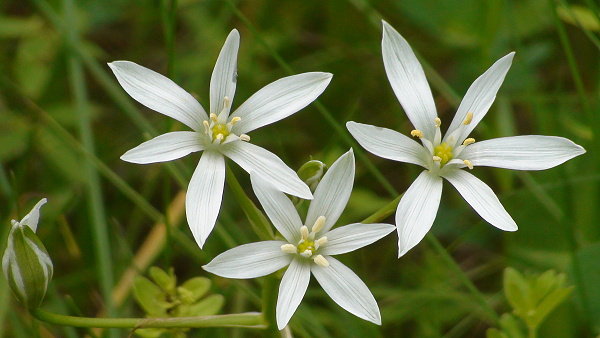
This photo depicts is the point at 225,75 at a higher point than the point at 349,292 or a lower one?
higher

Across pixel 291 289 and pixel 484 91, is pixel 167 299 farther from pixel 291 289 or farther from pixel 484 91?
pixel 484 91

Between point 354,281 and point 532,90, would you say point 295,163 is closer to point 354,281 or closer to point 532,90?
point 532,90

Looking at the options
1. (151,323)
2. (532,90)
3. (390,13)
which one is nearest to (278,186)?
(151,323)

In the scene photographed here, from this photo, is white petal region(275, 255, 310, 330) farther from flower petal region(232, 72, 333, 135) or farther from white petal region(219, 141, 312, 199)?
flower petal region(232, 72, 333, 135)

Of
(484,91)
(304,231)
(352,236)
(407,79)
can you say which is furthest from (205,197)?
(484,91)

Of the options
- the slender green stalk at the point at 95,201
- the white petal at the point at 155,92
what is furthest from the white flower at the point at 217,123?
the slender green stalk at the point at 95,201
